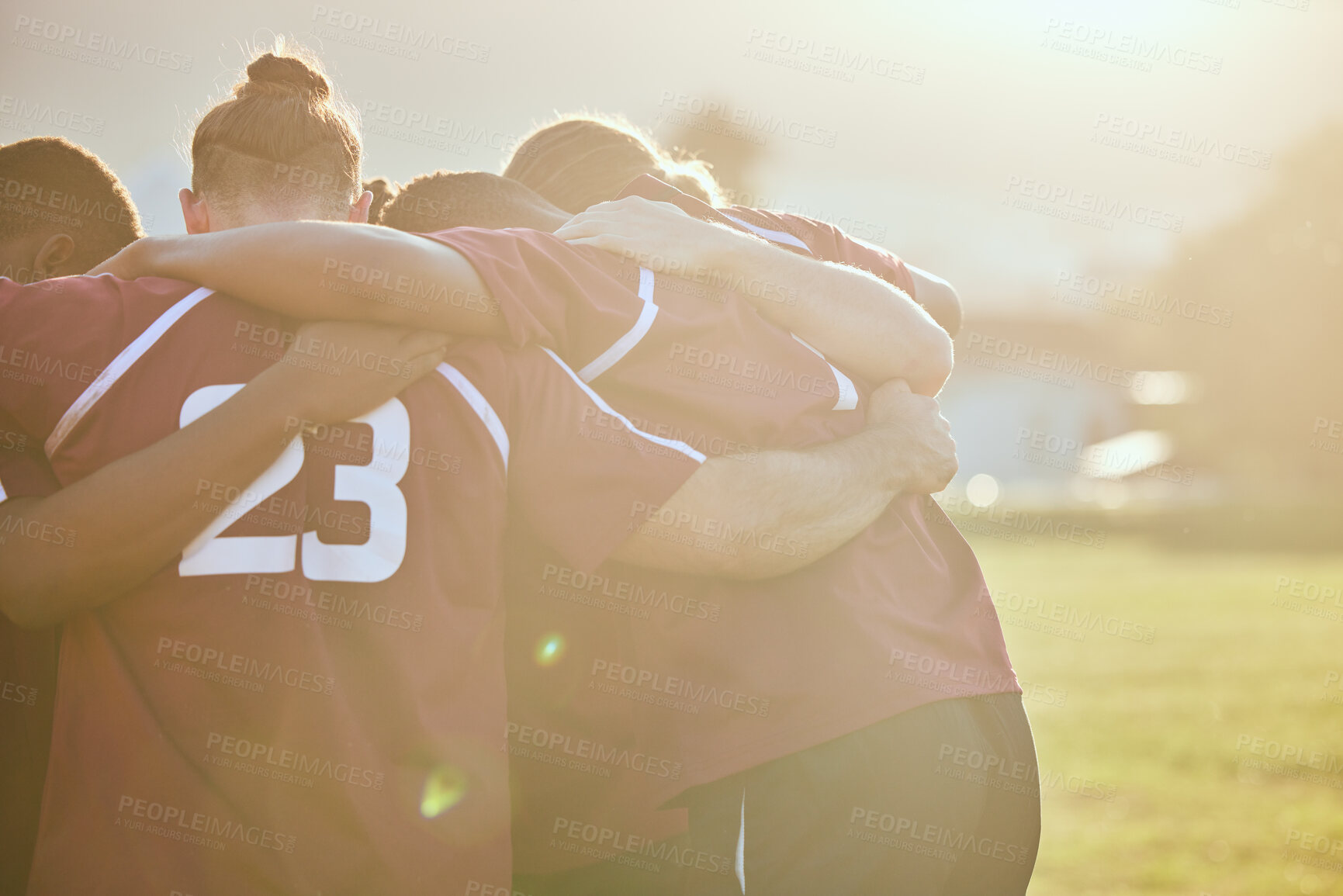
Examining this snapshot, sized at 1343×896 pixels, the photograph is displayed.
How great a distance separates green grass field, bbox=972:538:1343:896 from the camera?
7293 mm

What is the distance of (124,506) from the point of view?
183 cm

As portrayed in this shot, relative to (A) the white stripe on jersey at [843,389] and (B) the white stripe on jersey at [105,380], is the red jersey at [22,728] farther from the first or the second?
(A) the white stripe on jersey at [843,389]

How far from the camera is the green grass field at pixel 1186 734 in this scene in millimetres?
7293

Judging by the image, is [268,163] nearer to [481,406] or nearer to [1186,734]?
[481,406]

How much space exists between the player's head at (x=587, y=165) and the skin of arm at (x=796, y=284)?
2.41ft

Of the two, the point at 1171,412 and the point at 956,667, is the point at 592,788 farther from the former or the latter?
the point at 1171,412

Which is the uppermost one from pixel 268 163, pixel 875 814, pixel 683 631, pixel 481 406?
pixel 268 163

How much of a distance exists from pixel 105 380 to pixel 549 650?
3.90 ft

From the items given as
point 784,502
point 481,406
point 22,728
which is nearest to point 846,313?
point 784,502

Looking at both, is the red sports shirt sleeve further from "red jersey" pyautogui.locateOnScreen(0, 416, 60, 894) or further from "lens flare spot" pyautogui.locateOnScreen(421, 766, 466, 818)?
"lens flare spot" pyautogui.locateOnScreen(421, 766, 466, 818)

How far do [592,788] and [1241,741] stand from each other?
10.3 meters

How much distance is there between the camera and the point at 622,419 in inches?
88.9

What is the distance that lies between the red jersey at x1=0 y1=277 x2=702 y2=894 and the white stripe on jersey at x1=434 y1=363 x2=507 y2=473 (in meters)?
0.03
